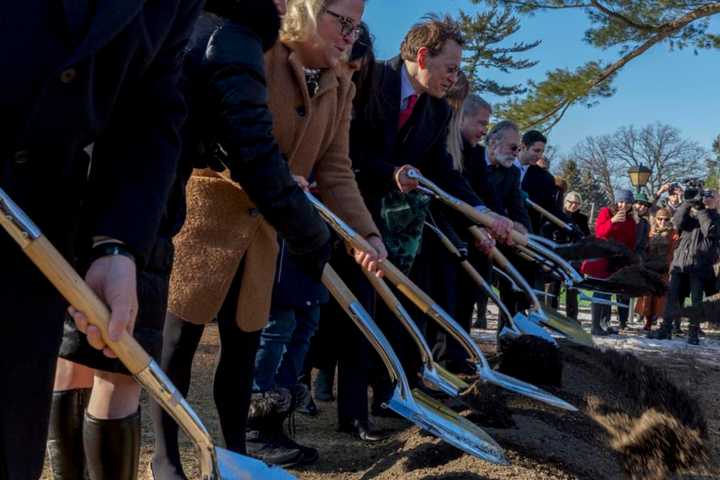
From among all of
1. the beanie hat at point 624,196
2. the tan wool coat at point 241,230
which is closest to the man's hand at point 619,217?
the beanie hat at point 624,196

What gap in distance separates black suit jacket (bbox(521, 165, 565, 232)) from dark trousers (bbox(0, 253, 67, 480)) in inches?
245

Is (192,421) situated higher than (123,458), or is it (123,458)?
(192,421)

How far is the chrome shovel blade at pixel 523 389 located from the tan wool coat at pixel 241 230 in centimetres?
161

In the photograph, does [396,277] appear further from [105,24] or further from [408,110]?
[105,24]

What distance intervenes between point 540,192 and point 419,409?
14.9 feet

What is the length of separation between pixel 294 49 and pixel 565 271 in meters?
3.13

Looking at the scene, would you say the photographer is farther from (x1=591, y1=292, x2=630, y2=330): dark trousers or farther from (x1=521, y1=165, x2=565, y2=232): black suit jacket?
(x1=521, y1=165, x2=565, y2=232): black suit jacket

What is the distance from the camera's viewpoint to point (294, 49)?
241 centimetres

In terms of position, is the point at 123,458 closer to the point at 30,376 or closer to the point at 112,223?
the point at 30,376

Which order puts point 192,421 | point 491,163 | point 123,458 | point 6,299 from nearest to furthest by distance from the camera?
point 6,299 < point 192,421 < point 123,458 < point 491,163

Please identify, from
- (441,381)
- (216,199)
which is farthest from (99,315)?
(441,381)

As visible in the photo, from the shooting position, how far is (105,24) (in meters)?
1.09

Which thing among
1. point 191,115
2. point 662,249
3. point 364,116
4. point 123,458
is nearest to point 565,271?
point 364,116

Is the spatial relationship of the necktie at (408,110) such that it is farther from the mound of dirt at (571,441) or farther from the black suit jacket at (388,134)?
the mound of dirt at (571,441)
